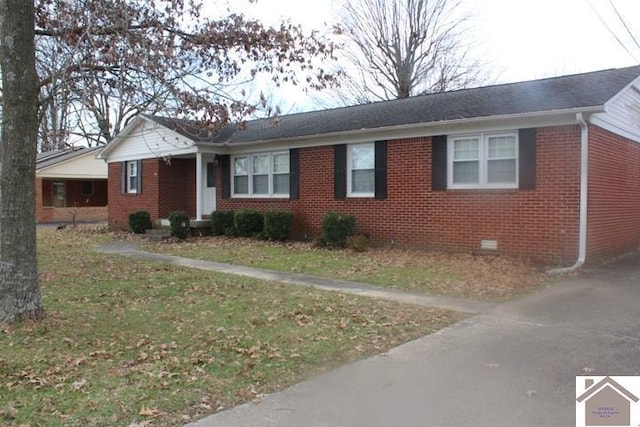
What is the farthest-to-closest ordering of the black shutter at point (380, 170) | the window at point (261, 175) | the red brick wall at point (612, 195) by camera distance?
the window at point (261, 175) < the black shutter at point (380, 170) < the red brick wall at point (612, 195)

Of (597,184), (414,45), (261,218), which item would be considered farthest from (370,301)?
(414,45)

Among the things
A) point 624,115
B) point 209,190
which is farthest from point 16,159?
point 209,190

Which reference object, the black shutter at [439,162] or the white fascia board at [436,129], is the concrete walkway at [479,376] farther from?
the black shutter at [439,162]

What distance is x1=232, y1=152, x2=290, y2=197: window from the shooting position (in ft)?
53.6

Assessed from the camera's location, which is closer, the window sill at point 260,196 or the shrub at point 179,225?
the window sill at point 260,196

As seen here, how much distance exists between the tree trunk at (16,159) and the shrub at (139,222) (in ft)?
42.8

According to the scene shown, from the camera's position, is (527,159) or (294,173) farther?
(294,173)

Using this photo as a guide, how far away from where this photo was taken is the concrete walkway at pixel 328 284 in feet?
25.0

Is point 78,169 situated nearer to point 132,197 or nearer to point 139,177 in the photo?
point 132,197

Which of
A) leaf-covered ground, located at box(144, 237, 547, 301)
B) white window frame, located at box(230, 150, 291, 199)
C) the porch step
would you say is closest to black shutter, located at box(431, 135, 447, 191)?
leaf-covered ground, located at box(144, 237, 547, 301)

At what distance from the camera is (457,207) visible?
12.4m

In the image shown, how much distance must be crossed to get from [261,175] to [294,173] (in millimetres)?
1603

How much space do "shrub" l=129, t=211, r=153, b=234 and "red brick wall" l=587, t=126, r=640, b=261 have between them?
1399cm

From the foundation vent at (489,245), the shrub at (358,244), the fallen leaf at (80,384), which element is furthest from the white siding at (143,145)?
the fallen leaf at (80,384)
